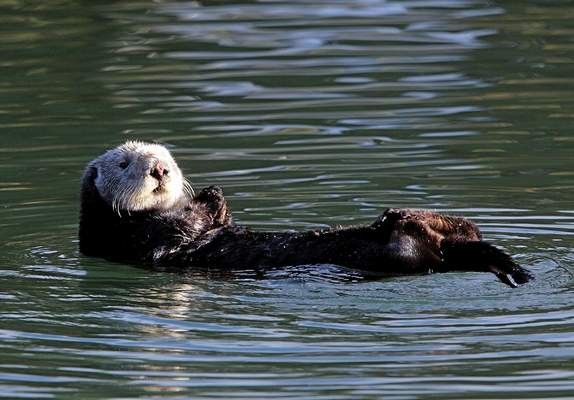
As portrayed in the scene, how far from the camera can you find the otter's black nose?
809 centimetres

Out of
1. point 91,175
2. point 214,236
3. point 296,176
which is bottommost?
point 296,176

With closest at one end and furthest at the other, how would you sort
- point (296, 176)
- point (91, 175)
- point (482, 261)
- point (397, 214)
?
point (482, 261) → point (397, 214) → point (91, 175) → point (296, 176)

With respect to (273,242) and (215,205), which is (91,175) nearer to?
(215,205)

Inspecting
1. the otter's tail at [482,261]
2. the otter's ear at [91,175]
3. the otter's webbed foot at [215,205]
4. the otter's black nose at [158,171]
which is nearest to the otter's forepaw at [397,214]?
the otter's tail at [482,261]

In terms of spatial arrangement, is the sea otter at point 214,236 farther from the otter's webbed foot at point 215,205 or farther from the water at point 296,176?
the water at point 296,176

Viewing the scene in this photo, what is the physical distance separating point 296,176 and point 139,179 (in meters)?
2.02

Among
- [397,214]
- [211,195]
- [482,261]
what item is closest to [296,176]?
[211,195]

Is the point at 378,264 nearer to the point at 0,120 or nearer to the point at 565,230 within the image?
the point at 565,230

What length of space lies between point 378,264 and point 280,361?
114 centimetres

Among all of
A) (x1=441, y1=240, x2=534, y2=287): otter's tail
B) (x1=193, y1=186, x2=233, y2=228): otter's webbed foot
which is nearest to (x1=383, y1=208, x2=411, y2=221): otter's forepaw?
(x1=441, y1=240, x2=534, y2=287): otter's tail

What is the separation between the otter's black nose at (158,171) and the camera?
318 inches

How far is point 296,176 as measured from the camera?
392 inches

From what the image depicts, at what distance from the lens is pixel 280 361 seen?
20.0ft

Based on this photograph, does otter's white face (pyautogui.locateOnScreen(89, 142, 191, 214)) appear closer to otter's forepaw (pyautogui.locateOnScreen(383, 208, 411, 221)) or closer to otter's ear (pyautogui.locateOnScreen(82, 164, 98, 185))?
otter's ear (pyautogui.locateOnScreen(82, 164, 98, 185))
